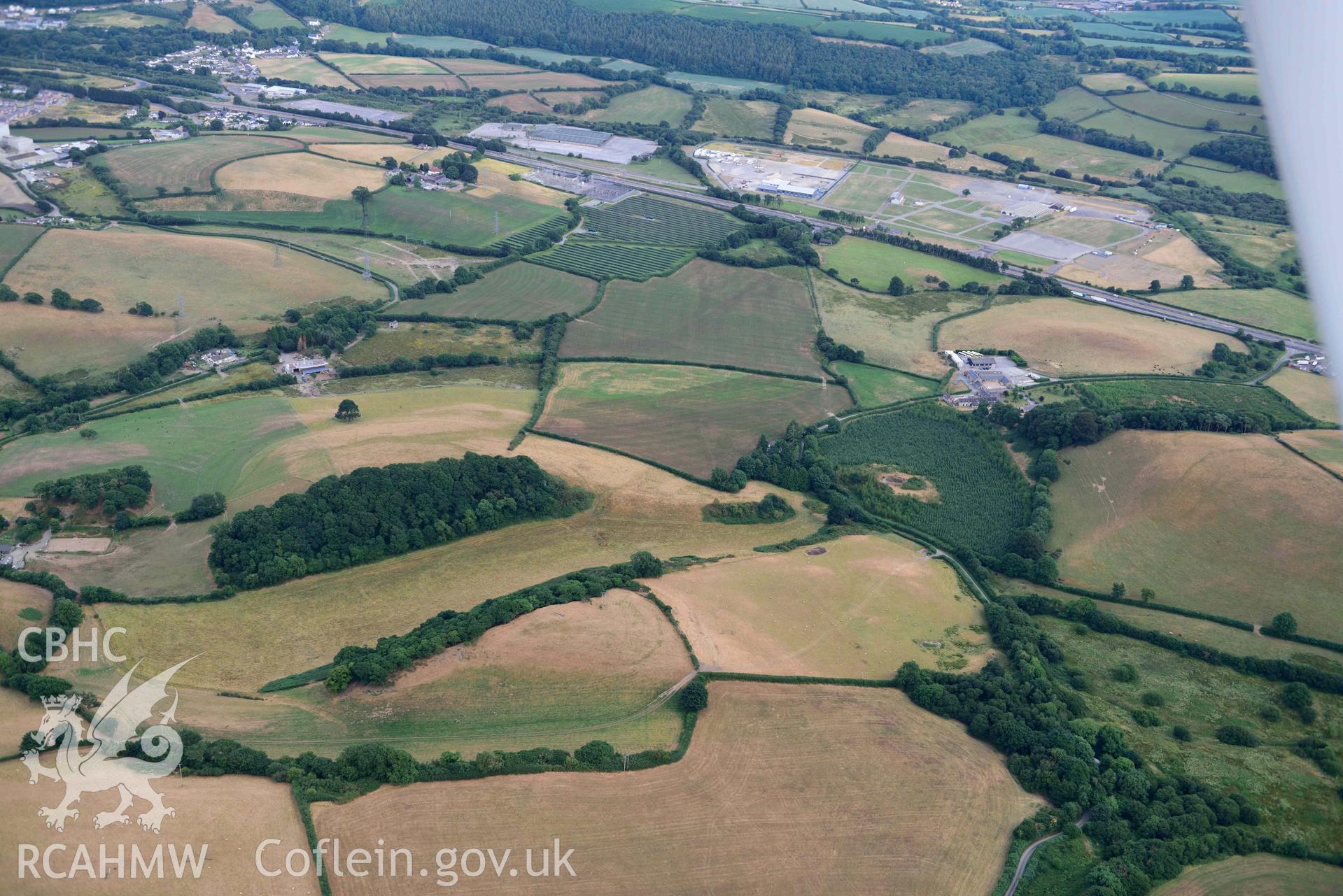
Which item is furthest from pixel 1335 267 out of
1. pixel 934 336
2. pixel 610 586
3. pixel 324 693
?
pixel 934 336

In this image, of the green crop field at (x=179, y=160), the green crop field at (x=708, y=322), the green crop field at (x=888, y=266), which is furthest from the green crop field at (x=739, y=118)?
the green crop field at (x=179, y=160)

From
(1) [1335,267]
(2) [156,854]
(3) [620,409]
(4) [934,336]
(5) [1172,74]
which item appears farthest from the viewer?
(5) [1172,74]

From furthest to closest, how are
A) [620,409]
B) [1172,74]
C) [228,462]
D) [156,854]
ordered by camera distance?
[1172,74]
[620,409]
[228,462]
[156,854]

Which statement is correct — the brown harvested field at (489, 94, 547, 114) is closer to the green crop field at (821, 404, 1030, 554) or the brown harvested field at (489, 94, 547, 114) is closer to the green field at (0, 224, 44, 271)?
the green field at (0, 224, 44, 271)

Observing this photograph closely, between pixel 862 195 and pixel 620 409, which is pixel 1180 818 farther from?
pixel 862 195

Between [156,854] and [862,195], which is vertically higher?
[862,195]

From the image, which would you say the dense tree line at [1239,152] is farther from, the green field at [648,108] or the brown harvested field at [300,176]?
the brown harvested field at [300,176]

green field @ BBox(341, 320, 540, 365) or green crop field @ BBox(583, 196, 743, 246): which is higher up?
green crop field @ BBox(583, 196, 743, 246)

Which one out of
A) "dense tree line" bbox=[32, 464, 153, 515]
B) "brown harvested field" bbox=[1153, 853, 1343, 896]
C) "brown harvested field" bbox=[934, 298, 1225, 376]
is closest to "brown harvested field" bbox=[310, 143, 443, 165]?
"brown harvested field" bbox=[934, 298, 1225, 376]
